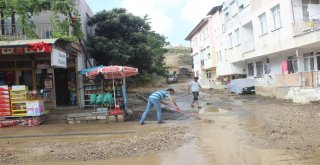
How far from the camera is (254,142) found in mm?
9438

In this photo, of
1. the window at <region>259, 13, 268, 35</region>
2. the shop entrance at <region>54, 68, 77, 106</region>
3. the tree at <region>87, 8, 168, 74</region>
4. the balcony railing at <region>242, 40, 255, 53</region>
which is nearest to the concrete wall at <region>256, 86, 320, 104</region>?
the window at <region>259, 13, 268, 35</region>

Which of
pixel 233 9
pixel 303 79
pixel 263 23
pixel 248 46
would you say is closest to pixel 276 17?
pixel 263 23

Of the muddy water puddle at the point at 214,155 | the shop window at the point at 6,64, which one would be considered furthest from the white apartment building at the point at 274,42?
the shop window at the point at 6,64

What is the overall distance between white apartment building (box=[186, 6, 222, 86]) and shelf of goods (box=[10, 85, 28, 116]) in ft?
90.1

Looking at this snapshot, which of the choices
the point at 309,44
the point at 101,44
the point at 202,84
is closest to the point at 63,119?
the point at 101,44

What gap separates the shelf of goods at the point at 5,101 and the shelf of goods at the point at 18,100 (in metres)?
0.15

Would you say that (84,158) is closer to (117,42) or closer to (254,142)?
(254,142)

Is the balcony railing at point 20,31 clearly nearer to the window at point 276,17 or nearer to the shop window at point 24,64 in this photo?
the shop window at point 24,64

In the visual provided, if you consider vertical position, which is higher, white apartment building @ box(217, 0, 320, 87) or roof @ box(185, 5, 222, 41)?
roof @ box(185, 5, 222, 41)

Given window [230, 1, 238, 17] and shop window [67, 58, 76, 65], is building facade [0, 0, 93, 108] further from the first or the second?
window [230, 1, 238, 17]

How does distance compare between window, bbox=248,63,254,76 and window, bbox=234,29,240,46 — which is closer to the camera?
window, bbox=234,29,240,46

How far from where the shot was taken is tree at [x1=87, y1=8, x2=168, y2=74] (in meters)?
23.8

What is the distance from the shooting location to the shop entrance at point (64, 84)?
20.2 m

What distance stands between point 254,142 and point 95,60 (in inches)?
678
